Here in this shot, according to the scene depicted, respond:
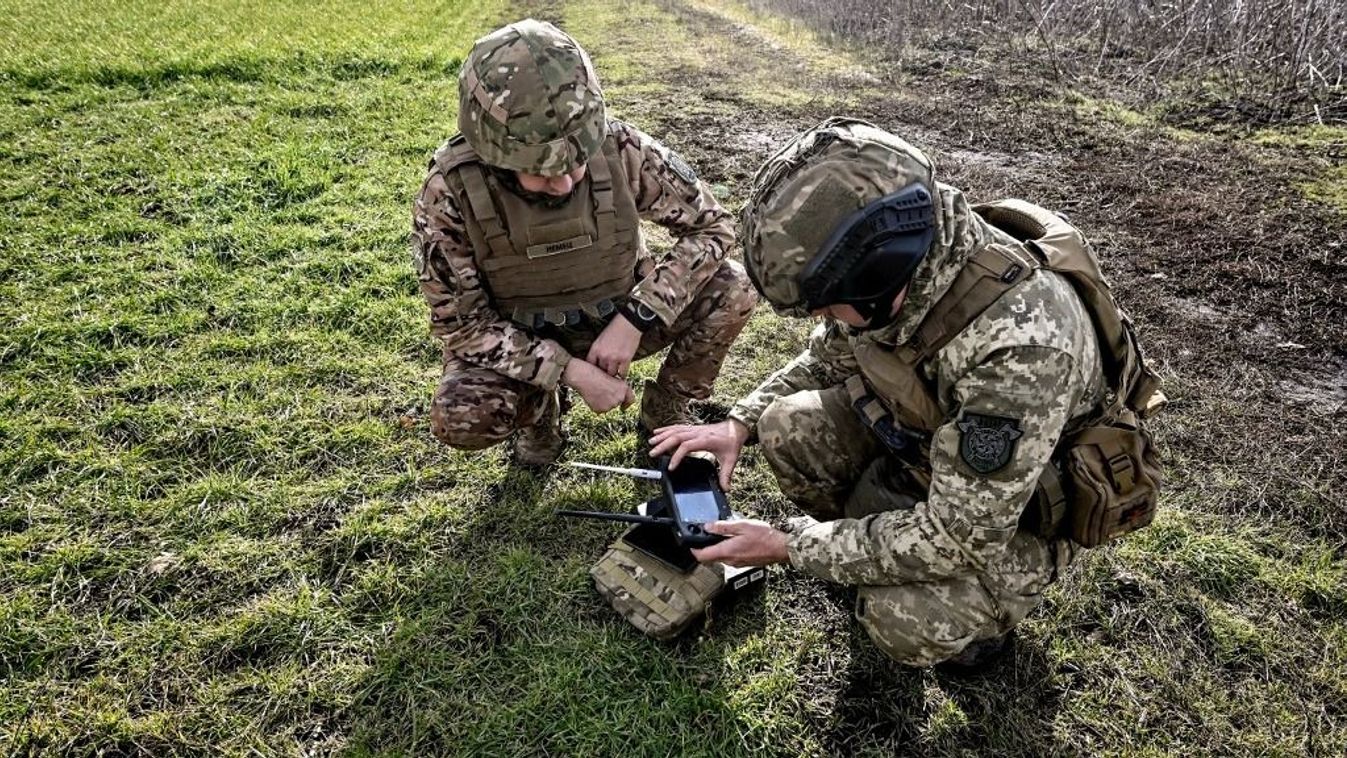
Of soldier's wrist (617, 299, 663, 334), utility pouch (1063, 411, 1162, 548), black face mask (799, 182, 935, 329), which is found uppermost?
black face mask (799, 182, 935, 329)

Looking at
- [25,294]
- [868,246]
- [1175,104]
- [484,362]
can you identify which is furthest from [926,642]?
[1175,104]

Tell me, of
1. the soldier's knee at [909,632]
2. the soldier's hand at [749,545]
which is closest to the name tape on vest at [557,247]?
the soldier's hand at [749,545]

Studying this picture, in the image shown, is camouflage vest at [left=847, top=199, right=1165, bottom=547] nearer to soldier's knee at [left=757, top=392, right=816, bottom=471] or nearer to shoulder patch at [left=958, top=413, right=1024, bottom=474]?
shoulder patch at [left=958, top=413, right=1024, bottom=474]

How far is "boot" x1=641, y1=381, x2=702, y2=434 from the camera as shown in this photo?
11.9ft

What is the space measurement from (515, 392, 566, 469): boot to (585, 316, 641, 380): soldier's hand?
44cm

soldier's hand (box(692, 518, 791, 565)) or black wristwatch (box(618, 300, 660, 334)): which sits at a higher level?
black wristwatch (box(618, 300, 660, 334))

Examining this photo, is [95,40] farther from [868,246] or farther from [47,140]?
[868,246]

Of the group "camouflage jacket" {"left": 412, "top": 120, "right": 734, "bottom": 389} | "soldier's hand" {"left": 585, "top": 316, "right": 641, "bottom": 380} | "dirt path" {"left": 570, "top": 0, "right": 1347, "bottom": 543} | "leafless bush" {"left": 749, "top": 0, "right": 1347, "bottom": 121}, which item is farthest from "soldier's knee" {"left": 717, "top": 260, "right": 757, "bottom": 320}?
"leafless bush" {"left": 749, "top": 0, "right": 1347, "bottom": 121}

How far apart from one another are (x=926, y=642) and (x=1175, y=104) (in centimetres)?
756

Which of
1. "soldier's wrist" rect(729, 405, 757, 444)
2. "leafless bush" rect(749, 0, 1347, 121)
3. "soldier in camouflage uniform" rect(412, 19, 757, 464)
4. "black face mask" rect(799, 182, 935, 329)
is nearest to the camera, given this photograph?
"black face mask" rect(799, 182, 935, 329)

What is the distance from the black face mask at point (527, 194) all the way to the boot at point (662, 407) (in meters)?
0.99

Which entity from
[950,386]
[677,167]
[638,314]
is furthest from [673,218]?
[950,386]

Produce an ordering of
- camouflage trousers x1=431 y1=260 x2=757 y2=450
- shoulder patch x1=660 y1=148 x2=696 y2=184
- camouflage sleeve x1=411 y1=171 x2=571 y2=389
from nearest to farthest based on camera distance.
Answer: camouflage sleeve x1=411 y1=171 x2=571 y2=389
camouflage trousers x1=431 y1=260 x2=757 y2=450
shoulder patch x1=660 y1=148 x2=696 y2=184

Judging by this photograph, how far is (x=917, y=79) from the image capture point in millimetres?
9359
